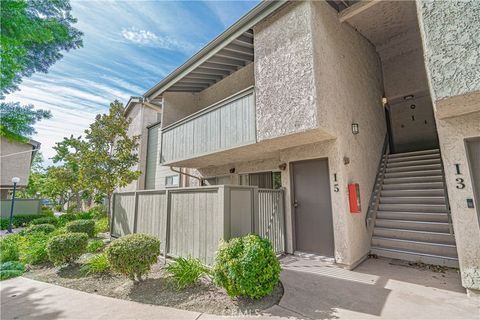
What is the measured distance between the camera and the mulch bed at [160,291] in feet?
11.6

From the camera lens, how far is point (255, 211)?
5281 millimetres

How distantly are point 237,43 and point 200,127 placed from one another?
3.20 meters

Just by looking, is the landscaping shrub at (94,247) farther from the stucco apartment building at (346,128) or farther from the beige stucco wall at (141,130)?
the beige stucco wall at (141,130)

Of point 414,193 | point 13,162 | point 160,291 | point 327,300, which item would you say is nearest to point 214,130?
point 160,291

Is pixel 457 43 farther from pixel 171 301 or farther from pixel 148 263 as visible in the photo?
pixel 148 263

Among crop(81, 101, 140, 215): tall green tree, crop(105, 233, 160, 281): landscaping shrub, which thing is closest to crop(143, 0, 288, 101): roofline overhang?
crop(81, 101, 140, 215): tall green tree

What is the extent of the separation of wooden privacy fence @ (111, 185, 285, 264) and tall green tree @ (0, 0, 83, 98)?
6024 mm

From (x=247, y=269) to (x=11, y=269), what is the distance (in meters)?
6.58

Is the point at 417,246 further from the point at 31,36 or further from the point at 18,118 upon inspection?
the point at 18,118

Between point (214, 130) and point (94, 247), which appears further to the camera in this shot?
point (94, 247)

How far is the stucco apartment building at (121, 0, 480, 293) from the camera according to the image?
12.4 feet

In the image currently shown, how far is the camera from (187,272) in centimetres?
435

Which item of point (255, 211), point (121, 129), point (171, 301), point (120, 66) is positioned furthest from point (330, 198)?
point (121, 129)

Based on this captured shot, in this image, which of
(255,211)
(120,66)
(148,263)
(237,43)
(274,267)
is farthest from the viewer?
(120,66)
